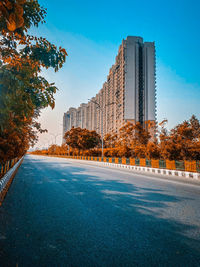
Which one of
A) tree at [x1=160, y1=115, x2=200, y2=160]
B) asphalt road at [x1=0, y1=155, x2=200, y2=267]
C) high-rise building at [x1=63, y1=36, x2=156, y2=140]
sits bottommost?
asphalt road at [x1=0, y1=155, x2=200, y2=267]

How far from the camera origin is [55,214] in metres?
4.53

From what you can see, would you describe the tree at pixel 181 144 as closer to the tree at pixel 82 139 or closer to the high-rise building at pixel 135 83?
the tree at pixel 82 139

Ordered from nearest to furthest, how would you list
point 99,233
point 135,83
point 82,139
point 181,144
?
point 99,233
point 181,144
point 82,139
point 135,83

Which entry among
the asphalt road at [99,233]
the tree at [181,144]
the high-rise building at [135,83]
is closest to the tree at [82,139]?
the high-rise building at [135,83]

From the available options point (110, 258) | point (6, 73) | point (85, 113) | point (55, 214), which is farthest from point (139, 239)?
point (85, 113)

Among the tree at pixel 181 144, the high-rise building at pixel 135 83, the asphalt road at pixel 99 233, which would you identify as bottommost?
the asphalt road at pixel 99 233

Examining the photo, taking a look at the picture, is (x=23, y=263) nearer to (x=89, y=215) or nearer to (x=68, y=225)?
(x=68, y=225)

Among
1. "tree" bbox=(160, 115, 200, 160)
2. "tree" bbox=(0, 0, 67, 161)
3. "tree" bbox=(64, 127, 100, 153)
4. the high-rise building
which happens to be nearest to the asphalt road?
"tree" bbox=(0, 0, 67, 161)

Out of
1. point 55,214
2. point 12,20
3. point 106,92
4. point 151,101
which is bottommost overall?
point 55,214

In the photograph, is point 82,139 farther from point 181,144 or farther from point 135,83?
point 135,83

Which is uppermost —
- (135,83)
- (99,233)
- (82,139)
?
(135,83)

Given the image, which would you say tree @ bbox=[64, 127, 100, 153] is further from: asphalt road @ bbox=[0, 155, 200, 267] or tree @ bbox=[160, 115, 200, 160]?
asphalt road @ bbox=[0, 155, 200, 267]

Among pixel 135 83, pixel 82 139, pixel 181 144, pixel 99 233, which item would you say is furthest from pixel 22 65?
pixel 135 83

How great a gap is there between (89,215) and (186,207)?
2.95 metres
